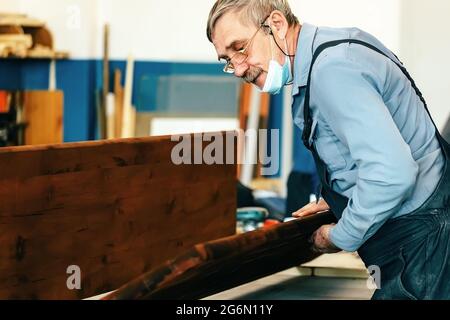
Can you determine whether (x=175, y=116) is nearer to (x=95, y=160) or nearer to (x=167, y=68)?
(x=167, y=68)

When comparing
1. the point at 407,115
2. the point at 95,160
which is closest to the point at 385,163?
the point at 407,115

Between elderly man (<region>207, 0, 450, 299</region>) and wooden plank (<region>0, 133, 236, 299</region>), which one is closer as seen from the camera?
elderly man (<region>207, 0, 450, 299</region>)

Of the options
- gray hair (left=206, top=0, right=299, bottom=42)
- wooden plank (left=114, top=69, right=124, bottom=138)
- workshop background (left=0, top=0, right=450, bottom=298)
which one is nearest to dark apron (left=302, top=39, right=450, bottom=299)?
gray hair (left=206, top=0, right=299, bottom=42)

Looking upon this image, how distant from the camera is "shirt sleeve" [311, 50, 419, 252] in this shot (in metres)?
1.71

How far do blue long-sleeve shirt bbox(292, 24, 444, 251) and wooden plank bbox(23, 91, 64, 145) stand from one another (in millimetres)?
5592

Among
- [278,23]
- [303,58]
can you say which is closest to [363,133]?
[303,58]

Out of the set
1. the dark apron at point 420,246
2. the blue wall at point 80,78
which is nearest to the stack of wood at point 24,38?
the blue wall at point 80,78

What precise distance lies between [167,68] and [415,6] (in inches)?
95.2

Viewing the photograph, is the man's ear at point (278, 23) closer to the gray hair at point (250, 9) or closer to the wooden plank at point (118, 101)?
the gray hair at point (250, 9)

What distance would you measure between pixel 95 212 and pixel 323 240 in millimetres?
617

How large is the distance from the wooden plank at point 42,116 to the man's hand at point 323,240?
538 cm

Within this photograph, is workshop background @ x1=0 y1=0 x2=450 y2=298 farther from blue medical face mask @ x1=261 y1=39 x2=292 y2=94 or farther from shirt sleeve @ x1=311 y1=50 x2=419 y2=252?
shirt sleeve @ x1=311 y1=50 x2=419 y2=252

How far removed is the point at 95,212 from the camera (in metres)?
2.25
